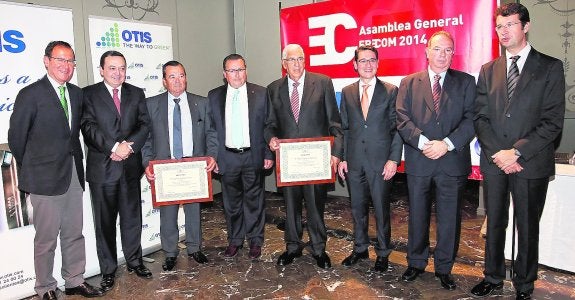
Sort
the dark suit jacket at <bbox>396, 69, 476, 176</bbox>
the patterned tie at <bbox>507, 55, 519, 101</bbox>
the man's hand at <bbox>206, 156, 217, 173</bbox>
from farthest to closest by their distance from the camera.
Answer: the man's hand at <bbox>206, 156, 217, 173</bbox>, the dark suit jacket at <bbox>396, 69, 476, 176</bbox>, the patterned tie at <bbox>507, 55, 519, 101</bbox>

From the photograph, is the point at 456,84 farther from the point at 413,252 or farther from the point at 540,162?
the point at 413,252

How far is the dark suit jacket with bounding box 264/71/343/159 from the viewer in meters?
3.47

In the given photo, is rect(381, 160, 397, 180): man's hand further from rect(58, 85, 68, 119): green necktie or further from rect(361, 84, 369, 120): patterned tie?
rect(58, 85, 68, 119): green necktie

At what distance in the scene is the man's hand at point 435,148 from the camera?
297cm

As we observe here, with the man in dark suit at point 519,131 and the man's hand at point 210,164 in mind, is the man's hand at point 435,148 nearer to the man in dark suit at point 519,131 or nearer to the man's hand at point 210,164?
the man in dark suit at point 519,131

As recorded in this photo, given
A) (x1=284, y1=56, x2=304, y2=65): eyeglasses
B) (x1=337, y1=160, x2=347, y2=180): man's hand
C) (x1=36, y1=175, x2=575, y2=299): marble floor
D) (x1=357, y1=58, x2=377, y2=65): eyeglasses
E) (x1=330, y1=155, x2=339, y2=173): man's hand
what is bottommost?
(x1=36, y1=175, x2=575, y2=299): marble floor

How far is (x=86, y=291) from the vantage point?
328 cm

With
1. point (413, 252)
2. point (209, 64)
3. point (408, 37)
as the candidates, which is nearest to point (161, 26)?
point (209, 64)

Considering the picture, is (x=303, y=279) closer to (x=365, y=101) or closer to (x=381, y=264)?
(x=381, y=264)

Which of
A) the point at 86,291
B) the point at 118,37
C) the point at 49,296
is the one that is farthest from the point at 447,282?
the point at 118,37

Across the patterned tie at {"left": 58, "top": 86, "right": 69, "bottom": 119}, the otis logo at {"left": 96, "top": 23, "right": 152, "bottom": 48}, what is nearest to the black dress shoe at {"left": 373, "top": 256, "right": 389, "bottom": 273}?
the patterned tie at {"left": 58, "top": 86, "right": 69, "bottom": 119}

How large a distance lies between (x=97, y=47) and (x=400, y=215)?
3.85 meters

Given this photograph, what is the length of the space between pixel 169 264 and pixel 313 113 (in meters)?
1.83

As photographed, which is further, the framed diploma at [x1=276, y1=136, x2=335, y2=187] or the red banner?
the red banner
